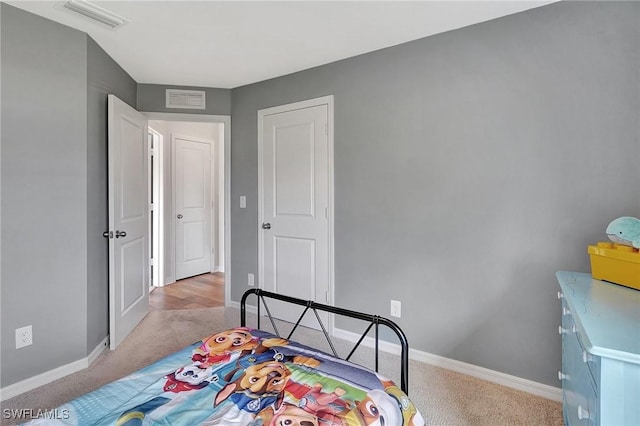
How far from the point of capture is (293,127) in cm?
317

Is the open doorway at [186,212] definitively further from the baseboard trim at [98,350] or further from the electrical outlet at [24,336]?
the electrical outlet at [24,336]

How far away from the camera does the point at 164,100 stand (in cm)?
347

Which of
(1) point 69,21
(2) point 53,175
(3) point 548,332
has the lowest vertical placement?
(3) point 548,332

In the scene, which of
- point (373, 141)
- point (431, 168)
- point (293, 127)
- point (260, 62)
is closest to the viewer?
point (431, 168)

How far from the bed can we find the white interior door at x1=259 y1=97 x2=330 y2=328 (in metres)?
1.68


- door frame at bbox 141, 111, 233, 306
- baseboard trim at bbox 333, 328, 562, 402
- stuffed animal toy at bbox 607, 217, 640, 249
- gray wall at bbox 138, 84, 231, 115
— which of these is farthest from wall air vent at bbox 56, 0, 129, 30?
stuffed animal toy at bbox 607, 217, 640, 249

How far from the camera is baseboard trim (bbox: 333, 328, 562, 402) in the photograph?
2.06m

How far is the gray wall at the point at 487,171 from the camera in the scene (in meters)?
1.90

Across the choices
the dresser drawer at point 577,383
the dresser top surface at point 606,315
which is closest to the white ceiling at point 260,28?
the dresser top surface at point 606,315

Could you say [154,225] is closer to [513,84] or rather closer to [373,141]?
[373,141]

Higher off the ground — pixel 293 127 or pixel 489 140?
pixel 293 127

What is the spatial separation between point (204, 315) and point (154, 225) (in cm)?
181

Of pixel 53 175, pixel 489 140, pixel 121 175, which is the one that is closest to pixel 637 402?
pixel 489 140

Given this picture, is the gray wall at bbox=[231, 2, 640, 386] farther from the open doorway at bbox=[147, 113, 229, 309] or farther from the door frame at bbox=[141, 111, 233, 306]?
the open doorway at bbox=[147, 113, 229, 309]
